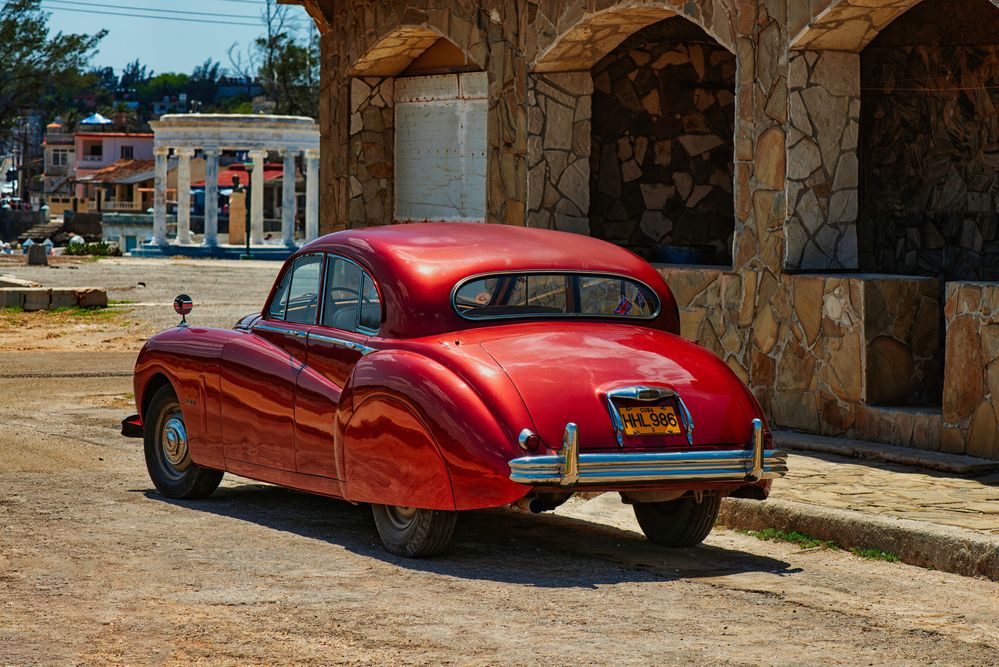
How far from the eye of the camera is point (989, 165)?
1311 cm

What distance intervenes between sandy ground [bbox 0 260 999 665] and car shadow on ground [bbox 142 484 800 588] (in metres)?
0.02

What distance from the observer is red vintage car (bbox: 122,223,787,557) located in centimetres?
714

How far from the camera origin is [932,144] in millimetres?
13516

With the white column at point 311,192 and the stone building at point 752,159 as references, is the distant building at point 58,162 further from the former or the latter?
the stone building at point 752,159

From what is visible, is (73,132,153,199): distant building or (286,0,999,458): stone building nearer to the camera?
(286,0,999,458): stone building

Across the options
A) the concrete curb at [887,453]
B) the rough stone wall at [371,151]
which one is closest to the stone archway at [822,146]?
the concrete curb at [887,453]

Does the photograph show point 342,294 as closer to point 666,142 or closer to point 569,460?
point 569,460

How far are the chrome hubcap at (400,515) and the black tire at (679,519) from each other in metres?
1.28

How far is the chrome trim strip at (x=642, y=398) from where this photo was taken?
7.20m

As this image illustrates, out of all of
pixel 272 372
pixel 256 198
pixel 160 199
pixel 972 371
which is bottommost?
pixel 972 371

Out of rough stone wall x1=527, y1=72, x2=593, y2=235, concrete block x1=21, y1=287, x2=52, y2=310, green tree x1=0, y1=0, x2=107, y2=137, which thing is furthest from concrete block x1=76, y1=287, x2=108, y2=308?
green tree x1=0, y1=0, x2=107, y2=137

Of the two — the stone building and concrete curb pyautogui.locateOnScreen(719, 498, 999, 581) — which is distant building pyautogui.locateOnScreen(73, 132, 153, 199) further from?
concrete curb pyautogui.locateOnScreen(719, 498, 999, 581)

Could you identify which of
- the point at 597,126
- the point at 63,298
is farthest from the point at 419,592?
the point at 63,298

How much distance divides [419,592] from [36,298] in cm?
2093
